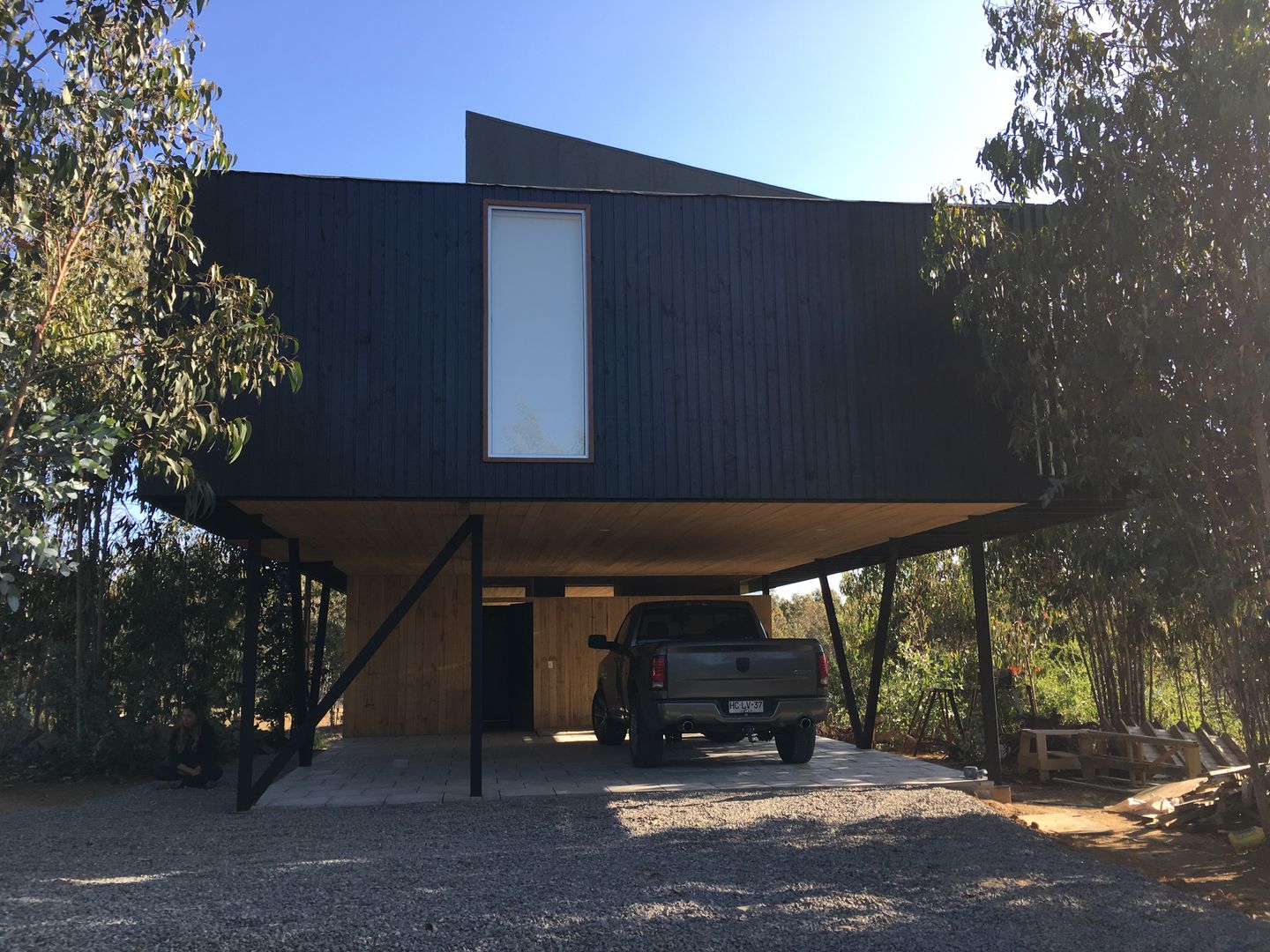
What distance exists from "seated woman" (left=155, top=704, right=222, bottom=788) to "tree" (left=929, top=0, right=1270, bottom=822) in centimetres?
863

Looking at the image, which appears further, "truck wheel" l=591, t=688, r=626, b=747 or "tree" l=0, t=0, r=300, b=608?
"truck wheel" l=591, t=688, r=626, b=747

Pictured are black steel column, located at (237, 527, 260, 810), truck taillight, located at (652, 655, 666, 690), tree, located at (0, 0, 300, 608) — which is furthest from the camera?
truck taillight, located at (652, 655, 666, 690)

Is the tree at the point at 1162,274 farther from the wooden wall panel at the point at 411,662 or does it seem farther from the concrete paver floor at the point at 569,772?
the wooden wall panel at the point at 411,662

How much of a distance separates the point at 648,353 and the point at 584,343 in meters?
0.57

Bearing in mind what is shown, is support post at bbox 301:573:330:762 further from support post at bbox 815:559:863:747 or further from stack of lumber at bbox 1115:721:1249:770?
stack of lumber at bbox 1115:721:1249:770

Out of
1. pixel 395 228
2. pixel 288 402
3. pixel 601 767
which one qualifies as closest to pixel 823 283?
Result: pixel 395 228

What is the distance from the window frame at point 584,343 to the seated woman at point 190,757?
189 inches

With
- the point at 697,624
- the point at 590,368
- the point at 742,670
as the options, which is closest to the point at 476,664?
the point at 742,670

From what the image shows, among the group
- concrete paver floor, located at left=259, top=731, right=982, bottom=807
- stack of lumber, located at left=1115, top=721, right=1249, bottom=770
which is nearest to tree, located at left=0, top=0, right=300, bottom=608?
concrete paver floor, located at left=259, top=731, right=982, bottom=807

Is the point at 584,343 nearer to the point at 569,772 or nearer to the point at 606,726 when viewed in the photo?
the point at 569,772

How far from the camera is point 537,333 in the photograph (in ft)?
27.2

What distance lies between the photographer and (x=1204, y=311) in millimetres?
6512

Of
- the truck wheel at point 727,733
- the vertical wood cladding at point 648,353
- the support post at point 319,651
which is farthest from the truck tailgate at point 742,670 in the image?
the support post at point 319,651

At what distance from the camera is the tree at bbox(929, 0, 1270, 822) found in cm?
624
